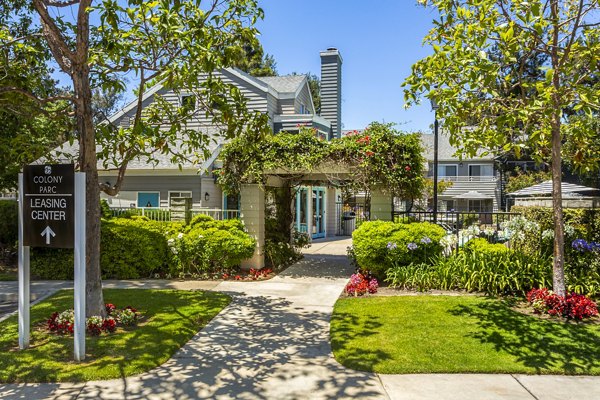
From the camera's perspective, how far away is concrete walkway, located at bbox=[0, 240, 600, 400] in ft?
14.1

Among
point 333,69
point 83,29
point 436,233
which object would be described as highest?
point 333,69

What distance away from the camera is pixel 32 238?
5.39 metres

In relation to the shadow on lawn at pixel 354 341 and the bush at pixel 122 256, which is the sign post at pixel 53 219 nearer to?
the shadow on lawn at pixel 354 341

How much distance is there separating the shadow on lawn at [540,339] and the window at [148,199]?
11.2m

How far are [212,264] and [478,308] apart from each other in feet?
19.9

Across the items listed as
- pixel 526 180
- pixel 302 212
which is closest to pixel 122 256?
pixel 302 212

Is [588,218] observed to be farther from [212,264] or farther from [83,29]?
[83,29]

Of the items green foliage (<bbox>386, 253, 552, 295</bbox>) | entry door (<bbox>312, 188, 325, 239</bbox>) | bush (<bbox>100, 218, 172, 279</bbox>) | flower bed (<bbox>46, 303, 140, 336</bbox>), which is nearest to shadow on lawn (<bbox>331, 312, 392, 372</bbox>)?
green foliage (<bbox>386, 253, 552, 295</bbox>)

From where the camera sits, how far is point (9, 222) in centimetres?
1216

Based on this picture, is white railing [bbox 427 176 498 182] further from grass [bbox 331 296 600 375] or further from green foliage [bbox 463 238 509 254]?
grass [bbox 331 296 600 375]

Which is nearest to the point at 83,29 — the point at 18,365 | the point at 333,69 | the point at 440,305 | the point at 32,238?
the point at 32,238

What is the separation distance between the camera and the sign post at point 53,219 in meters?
5.12

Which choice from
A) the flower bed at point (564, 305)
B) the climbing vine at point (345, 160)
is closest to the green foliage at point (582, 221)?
the flower bed at point (564, 305)

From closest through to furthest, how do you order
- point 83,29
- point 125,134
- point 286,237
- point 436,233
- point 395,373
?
point 395,373 < point 125,134 < point 83,29 < point 436,233 < point 286,237
